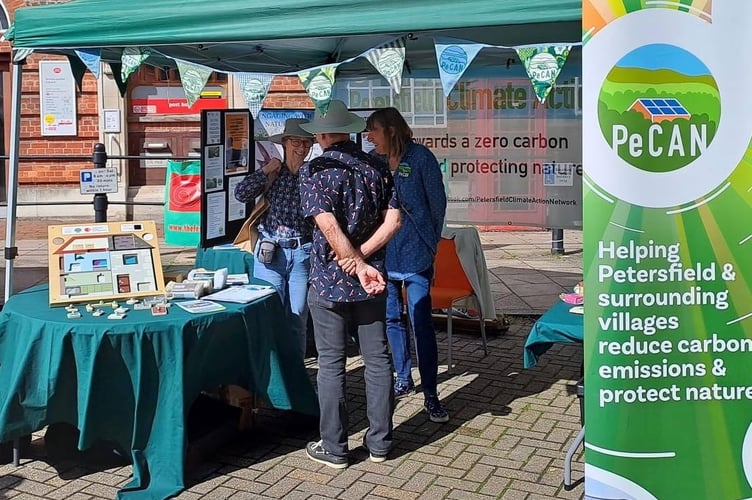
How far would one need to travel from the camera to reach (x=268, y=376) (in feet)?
13.7

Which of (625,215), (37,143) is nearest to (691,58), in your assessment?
(625,215)

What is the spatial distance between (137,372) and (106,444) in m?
0.72

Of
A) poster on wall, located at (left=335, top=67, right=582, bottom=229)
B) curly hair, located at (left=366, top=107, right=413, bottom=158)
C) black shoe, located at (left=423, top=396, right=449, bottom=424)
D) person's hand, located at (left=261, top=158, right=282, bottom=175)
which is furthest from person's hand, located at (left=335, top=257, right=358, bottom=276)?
poster on wall, located at (left=335, top=67, right=582, bottom=229)

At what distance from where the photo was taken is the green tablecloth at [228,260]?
5.63 metres

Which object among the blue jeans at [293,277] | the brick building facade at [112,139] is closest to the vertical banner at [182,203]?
the brick building facade at [112,139]

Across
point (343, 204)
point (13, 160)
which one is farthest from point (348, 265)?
point (13, 160)

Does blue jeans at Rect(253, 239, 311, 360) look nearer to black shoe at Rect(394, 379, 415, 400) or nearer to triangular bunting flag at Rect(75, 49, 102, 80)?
black shoe at Rect(394, 379, 415, 400)

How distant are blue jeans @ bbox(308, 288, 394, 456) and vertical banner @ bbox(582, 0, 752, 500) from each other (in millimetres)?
1572

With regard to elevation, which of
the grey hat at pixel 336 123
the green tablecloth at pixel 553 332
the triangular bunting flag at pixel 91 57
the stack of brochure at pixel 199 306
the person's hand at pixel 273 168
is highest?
the triangular bunting flag at pixel 91 57

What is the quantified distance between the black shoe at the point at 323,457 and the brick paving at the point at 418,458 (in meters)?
0.04

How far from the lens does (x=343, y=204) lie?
3.90 m

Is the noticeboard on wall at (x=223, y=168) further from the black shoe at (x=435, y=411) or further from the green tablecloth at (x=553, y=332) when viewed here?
the green tablecloth at (x=553, y=332)

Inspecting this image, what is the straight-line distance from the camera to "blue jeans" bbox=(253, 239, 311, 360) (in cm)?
492

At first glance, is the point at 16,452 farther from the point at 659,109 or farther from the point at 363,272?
the point at 659,109
